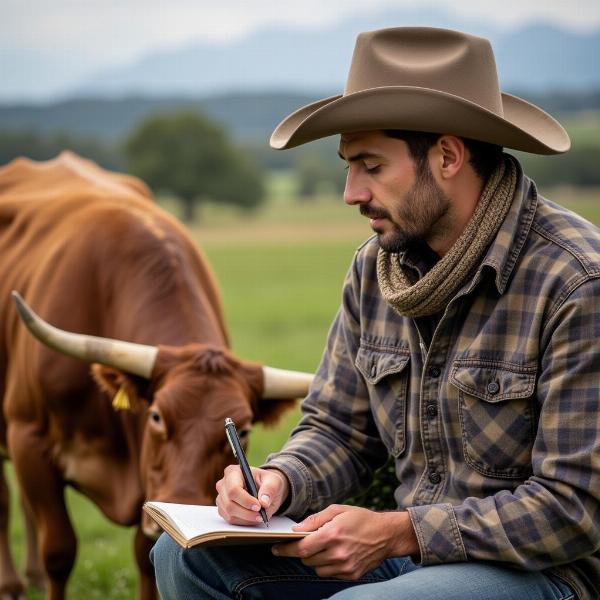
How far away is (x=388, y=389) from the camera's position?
334 centimetres

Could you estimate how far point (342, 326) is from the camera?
11.7 ft

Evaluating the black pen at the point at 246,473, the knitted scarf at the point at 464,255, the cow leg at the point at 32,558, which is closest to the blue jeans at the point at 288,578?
the black pen at the point at 246,473

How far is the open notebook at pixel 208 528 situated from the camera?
9.11 feet

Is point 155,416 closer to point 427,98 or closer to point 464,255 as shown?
point 464,255

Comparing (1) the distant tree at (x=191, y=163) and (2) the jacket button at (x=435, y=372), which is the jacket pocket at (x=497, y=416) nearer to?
(2) the jacket button at (x=435, y=372)

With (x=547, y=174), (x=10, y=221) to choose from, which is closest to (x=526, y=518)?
(x=10, y=221)

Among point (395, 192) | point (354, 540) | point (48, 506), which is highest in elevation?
Result: point (395, 192)

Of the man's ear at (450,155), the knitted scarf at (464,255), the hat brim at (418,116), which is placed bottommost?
the knitted scarf at (464,255)

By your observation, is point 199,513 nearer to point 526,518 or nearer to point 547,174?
point 526,518

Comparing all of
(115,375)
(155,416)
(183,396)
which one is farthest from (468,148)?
(115,375)

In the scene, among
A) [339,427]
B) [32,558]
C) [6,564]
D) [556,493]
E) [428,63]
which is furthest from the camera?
[32,558]

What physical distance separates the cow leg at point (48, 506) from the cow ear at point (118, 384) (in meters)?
0.74

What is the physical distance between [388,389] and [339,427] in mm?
231

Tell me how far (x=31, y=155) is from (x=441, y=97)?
47943 millimetres
